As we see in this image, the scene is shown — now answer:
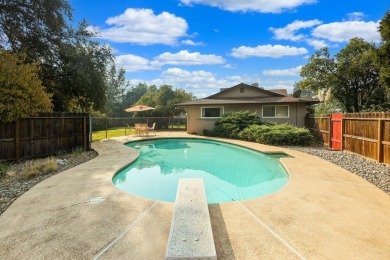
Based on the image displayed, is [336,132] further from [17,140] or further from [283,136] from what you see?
[17,140]

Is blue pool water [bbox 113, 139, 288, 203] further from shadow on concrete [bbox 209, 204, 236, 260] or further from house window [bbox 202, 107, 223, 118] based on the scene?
house window [bbox 202, 107, 223, 118]

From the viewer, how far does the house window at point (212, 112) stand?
19339mm

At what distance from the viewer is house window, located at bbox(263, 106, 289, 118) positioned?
1780 cm

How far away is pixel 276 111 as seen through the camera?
18.0m

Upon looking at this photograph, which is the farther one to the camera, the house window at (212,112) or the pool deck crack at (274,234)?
the house window at (212,112)

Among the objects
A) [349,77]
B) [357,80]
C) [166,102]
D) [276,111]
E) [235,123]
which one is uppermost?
[349,77]

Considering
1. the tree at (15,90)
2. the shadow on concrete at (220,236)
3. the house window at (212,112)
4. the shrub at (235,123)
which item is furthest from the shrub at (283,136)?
the tree at (15,90)

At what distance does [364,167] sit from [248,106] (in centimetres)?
1161

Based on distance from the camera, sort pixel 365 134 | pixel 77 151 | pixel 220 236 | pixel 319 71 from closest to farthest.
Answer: pixel 220 236 → pixel 365 134 → pixel 77 151 → pixel 319 71

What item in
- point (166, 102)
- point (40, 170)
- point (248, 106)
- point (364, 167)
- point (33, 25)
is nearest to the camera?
point (40, 170)

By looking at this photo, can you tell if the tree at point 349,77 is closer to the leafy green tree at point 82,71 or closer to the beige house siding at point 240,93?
the beige house siding at point 240,93

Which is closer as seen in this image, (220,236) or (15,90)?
(220,236)

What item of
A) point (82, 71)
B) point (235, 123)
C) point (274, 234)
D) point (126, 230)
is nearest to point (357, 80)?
point (235, 123)

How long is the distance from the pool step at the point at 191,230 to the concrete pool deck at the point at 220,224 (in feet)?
0.84
